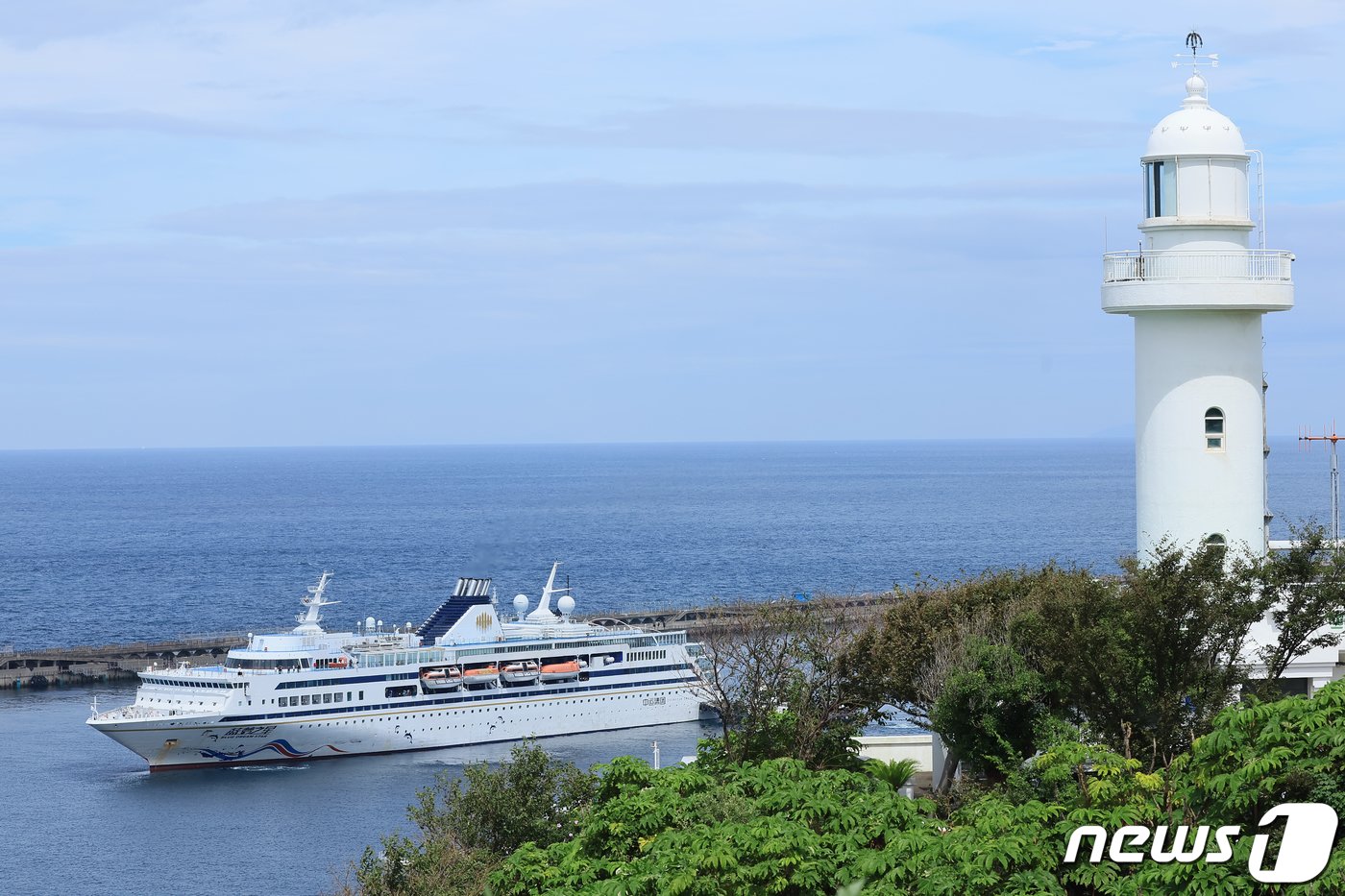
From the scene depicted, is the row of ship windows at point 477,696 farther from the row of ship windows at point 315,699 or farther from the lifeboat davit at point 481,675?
the lifeboat davit at point 481,675

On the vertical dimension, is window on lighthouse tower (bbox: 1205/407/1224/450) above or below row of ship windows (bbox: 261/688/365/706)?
above

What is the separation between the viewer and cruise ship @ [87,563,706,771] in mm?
54219

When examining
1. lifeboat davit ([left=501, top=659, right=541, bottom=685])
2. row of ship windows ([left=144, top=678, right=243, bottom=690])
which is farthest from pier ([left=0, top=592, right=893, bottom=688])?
row of ship windows ([left=144, top=678, right=243, bottom=690])

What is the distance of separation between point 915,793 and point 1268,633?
4.95 m

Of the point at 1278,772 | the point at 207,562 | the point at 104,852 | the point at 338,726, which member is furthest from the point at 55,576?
the point at 1278,772

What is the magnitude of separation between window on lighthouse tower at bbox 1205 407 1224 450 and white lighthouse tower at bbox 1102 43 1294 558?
12mm

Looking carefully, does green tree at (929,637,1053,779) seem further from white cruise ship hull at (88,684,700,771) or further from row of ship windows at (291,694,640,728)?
row of ship windows at (291,694,640,728)

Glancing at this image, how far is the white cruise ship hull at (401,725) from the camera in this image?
2095 inches

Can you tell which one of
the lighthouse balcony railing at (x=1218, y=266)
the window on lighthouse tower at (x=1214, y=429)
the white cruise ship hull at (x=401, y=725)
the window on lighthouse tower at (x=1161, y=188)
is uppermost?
the window on lighthouse tower at (x=1161, y=188)

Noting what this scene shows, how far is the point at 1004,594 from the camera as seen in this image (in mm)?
23469

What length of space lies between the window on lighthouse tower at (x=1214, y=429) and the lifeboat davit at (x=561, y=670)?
44057 mm

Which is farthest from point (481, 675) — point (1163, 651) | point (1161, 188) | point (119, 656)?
point (1163, 651)

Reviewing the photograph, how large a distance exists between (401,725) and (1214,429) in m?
42.8

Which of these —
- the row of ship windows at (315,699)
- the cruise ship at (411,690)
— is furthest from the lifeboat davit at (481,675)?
the row of ship windows at (315,699)
